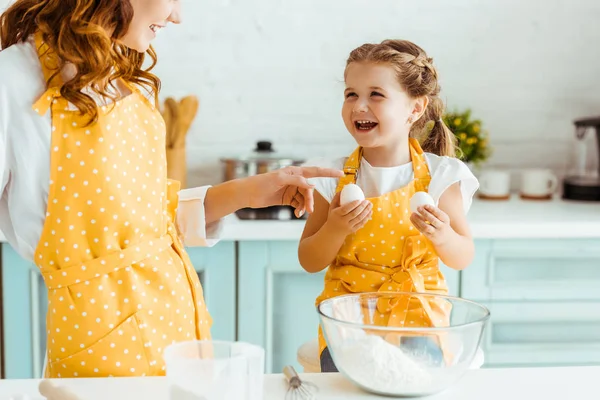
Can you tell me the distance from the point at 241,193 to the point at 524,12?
1.77 metres

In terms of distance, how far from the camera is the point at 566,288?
236cm

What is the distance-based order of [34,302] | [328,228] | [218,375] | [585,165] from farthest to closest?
[585,165] → [34,302] → [328,228] → [218,375]

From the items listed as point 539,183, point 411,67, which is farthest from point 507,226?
point 411,67

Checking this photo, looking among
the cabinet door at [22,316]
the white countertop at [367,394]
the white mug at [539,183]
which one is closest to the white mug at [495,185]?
Result: the white mug at [539,183]

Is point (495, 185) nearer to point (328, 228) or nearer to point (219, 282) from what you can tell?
point (219, 282)

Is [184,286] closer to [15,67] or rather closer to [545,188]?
[15,67]

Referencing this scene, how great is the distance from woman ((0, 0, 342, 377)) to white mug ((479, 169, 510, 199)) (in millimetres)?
1658

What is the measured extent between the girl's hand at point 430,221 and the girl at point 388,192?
1 centimetres

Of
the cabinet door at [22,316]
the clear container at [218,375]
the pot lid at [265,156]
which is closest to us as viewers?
the clear container at [218,375]

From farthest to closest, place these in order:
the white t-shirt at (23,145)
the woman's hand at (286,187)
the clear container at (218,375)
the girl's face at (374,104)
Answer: the girl's face at (374,104), the woman's hand at (286,187), the white t-shirt at (23,145), the clear container at (218,375)

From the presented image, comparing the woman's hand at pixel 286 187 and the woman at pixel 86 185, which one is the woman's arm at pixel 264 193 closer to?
the woman's hand at pixel 286 187

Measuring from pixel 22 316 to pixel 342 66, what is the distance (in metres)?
1.37

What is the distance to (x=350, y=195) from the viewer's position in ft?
4.88

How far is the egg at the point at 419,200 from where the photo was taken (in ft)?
4.83
